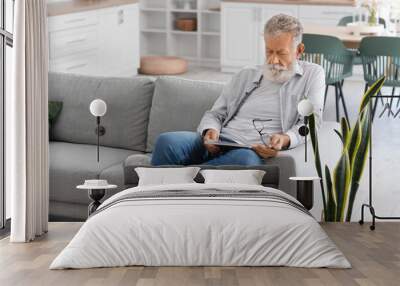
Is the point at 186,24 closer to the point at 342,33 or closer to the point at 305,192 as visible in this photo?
the point at 342,33

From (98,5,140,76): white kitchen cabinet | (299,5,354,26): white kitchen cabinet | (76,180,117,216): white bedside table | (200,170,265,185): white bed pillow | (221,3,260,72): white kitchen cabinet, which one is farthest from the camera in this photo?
(221,3,260,72): white kitchen cabinet

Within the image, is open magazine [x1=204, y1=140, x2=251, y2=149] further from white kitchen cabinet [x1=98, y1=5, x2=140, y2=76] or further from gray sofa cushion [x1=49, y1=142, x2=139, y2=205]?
white kitchen cabinet [x1=98, y1=5, x2=140, y2=76]

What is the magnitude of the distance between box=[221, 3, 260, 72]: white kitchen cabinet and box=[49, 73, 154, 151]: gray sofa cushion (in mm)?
4800

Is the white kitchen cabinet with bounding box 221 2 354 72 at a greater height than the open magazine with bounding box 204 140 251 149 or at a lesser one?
greater

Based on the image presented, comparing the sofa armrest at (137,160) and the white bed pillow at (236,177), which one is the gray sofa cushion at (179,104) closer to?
the sofa armrest at (137,160)

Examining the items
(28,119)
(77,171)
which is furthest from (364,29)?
(28,119)

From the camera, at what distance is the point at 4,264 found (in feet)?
12.2

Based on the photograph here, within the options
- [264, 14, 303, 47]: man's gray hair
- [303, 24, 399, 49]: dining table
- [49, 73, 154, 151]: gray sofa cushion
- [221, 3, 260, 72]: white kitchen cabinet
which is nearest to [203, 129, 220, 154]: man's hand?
[49, 73, 154, 151]: gray sofa cushion

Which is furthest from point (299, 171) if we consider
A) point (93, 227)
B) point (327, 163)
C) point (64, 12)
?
point (64, 12)

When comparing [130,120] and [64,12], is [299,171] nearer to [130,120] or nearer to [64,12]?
[130,120]

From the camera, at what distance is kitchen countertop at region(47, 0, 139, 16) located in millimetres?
7806

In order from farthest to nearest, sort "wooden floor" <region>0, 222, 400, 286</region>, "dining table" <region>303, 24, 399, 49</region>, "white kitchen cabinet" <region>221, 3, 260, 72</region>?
"white kitchen cabinet" <region>221, 3, 260, 72</region> → "dining table" <region>303, 24, 399, 49</region> → "wooden floor" <region>0, 222, 400, 286</region>

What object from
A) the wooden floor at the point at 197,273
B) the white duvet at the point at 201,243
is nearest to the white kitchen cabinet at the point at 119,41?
the wooden floor at the point at 197,273

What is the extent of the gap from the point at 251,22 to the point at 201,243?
655cm
